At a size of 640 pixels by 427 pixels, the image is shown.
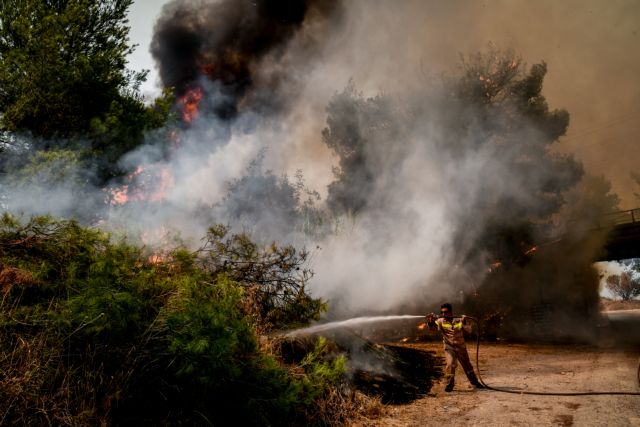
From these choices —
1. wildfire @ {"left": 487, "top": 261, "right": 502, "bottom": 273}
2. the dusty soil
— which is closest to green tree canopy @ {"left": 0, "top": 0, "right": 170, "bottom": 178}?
the dusty soil

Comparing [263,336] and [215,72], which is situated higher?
[215,72]

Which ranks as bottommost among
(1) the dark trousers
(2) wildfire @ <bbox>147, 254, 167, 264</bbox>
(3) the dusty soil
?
(3) the dusty soil

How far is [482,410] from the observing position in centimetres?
544

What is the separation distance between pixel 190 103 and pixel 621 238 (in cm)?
2189

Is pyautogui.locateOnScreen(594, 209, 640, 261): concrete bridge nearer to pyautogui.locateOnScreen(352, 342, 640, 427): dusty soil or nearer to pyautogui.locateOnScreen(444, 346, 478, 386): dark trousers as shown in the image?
pyautogui.locateOnScreen(352, 342, 640, 427): dusty soil

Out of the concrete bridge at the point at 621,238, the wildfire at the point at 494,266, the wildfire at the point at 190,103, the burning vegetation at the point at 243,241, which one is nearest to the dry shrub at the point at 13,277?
the burning vegetation at the point at 243,241

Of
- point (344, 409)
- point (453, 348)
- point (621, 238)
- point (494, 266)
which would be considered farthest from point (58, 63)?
point (621, 238)

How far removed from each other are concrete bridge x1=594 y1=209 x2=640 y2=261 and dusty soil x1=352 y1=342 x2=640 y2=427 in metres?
13.0

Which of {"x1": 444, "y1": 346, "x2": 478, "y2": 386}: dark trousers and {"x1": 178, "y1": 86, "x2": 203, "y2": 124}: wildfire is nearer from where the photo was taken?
{"x1": 444, "y1": 346, "x2": 478, "y2": 386}: dark trousers

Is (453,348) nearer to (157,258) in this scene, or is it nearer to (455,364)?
(455,364)

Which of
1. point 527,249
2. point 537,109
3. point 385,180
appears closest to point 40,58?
point 385,180

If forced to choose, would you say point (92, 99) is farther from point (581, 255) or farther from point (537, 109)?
point (581, 255)

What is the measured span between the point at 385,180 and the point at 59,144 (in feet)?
53.8

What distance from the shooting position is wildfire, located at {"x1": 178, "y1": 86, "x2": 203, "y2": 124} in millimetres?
13034
